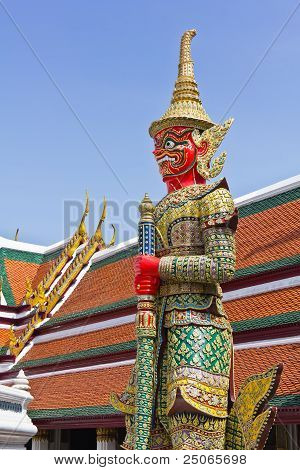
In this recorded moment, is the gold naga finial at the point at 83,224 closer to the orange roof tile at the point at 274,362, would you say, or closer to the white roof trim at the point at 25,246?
the white roof trim at the point at 25,246

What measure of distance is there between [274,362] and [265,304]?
1303mm

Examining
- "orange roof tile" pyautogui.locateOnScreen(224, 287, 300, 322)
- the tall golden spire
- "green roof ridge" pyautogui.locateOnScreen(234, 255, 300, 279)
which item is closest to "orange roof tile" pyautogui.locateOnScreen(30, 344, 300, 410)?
"orange roof tile" pyautogui.locateOnScreen(224, 287, 300, 322)

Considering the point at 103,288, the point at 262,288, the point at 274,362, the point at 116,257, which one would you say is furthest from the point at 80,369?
the point at 274,362

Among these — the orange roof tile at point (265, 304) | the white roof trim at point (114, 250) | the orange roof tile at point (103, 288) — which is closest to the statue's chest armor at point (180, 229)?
the orange roof tile at point (265, 304)

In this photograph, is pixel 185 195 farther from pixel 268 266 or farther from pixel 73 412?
pixel 73 412

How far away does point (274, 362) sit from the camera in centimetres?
854

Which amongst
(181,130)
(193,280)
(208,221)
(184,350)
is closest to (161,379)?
(184,350)

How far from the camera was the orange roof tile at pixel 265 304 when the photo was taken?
930cm

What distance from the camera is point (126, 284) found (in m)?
13.5

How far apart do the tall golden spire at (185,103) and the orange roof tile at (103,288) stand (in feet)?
22.4

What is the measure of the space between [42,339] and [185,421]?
9942 millimetres

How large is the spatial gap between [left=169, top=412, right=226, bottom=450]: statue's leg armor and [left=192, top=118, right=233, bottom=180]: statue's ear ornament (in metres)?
2.16

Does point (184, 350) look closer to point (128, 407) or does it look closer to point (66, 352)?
point (128, 407)

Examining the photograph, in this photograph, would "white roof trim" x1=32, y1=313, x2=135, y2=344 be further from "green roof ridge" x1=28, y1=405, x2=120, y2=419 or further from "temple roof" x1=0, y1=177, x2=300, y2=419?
"green roof ridge" x1=28, y1=405, x2=120, y2=419
